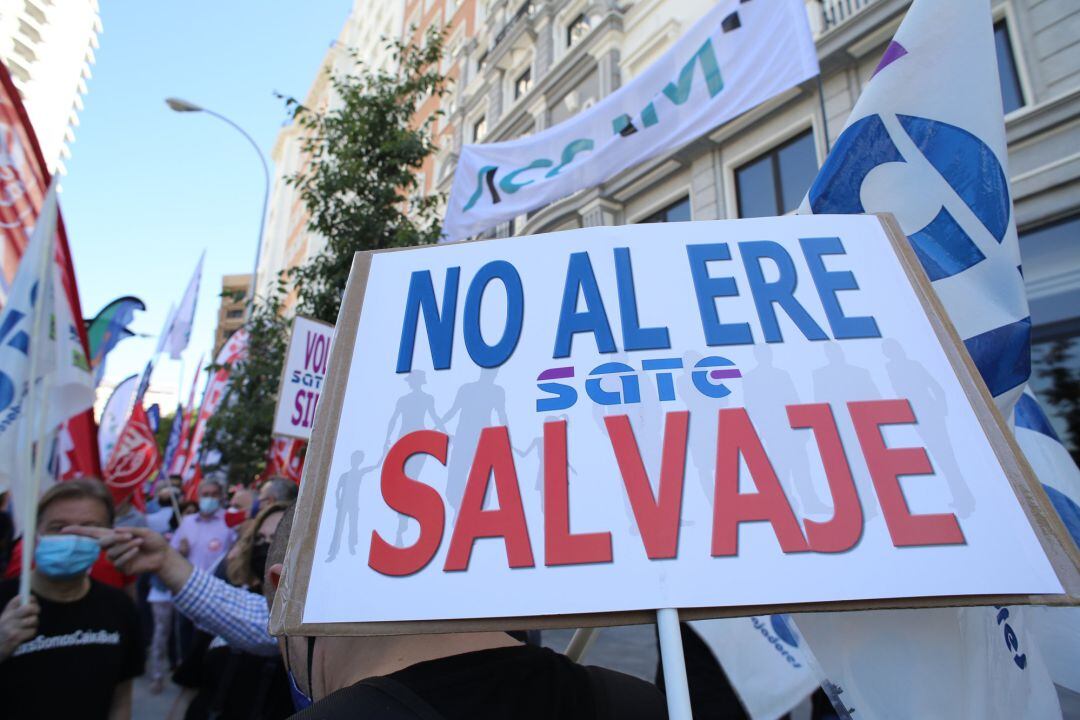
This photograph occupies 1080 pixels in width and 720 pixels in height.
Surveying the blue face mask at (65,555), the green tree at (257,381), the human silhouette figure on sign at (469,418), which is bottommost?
the blue face mask at (65,555)

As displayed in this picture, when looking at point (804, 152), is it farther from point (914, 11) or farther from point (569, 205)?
point (914, 11)

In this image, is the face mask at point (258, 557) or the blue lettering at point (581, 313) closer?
the blue lettering at point (581, 313)

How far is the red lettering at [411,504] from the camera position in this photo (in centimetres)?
87

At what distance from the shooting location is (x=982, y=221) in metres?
1.60

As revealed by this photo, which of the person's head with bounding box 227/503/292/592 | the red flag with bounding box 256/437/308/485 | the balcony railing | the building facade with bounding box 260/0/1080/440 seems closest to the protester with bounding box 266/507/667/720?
the person's head with bounding box 227/503/292/592

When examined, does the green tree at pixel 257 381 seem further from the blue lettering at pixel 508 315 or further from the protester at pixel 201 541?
the blue lettering at pixel 508 315

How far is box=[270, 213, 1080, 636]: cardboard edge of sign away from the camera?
801 millimetres

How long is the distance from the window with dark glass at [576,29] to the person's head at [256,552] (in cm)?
1384

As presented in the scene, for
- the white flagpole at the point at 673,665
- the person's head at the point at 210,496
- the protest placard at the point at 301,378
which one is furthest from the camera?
the person's head at the point at 210,496

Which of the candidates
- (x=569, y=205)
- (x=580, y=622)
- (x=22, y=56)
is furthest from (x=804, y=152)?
(x=580, y=622)

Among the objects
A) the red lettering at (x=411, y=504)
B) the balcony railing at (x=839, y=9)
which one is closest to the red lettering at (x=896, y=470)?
the red lettering at (x=411, y=504)

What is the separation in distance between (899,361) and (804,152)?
9341 mm

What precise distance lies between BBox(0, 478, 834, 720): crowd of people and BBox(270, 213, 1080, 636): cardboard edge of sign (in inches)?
4.6

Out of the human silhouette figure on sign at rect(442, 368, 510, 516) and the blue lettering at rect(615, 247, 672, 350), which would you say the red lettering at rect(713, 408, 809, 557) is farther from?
the human silhouette figure on sign at rect(442, 368, 510, 516)
